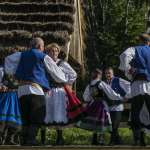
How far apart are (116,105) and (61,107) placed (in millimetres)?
1421

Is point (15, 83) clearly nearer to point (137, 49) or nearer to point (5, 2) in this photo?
point (137, 49)

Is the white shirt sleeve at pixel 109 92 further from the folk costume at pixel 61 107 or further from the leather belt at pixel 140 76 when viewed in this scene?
the leather belt at pixel 140 76

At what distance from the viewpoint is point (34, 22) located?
22.3 ft

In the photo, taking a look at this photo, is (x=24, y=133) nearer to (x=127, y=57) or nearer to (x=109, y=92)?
(x=127, y=57)

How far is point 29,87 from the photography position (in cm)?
346

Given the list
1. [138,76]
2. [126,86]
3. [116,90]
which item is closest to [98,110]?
[116,90]

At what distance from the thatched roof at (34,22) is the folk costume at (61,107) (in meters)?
2.17

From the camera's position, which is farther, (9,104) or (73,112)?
(9,104)

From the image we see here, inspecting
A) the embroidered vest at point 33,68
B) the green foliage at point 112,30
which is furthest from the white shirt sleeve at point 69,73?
the green foliage at point 112,30

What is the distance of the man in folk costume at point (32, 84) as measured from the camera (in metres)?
3.39

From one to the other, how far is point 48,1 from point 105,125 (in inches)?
159

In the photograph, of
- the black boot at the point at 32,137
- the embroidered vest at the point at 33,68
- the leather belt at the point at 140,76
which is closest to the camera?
the black boot at the point at 32,137

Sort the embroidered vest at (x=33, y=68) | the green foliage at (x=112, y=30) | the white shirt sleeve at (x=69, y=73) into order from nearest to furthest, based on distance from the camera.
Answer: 1. the embroidered vest at (x=33, y=68)
2. the white shirt sleeve at (x=69, y=73)
3. the green foliage at (x=112, y=30)

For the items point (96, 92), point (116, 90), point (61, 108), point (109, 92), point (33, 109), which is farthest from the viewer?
point (116, 90)
